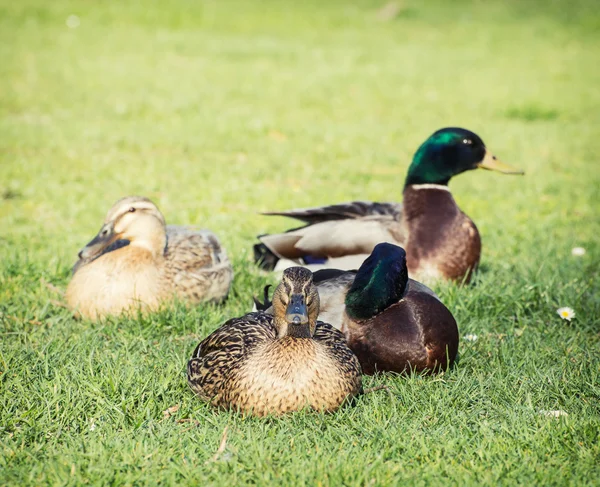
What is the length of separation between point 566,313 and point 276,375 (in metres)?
1.98

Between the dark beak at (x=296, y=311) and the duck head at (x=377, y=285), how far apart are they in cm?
64

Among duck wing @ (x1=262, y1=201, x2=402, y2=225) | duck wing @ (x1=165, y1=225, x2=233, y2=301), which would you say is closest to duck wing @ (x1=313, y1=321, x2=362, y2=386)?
duck wing @ (x1=165, y1=225, x2=233, y2=301)

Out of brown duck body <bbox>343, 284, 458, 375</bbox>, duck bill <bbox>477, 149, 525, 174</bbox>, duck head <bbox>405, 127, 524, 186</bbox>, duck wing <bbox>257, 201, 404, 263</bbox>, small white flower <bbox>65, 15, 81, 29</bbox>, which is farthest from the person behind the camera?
small white flower <bbox>65, 15, 81, 29</bbox>

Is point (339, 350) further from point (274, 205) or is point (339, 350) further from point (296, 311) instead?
point (274, 205)

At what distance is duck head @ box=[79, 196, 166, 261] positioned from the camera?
4453mm

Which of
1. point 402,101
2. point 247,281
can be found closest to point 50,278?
point 247,281

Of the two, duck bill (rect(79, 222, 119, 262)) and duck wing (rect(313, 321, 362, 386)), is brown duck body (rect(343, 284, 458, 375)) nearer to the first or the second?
duck wing (rect(313, 321, 362, 386))

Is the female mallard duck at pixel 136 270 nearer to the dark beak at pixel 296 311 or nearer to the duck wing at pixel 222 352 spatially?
the duck wing at pixel 222 352

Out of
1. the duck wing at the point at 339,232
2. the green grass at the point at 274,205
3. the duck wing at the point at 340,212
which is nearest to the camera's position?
the green grass at the point at 274,205

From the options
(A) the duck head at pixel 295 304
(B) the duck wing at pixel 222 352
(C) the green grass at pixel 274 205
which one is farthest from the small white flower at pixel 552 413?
(B) the duck wing at pixel 222 352

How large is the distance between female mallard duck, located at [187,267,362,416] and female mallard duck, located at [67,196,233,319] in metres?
1.14

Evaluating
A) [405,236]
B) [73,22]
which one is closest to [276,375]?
[405,236]

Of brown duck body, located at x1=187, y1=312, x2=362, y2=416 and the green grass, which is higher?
brown duck body, located at x1=187, y1=312, x2=362, y2=416

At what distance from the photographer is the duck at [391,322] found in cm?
365
